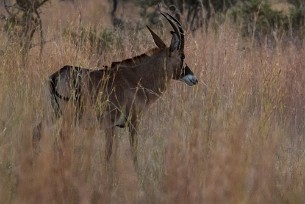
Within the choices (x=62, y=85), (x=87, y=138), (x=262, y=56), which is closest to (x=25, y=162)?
(x=87, y=138)

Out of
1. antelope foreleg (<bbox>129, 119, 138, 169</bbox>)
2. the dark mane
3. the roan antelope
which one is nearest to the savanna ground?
antelope foreleg (<bbox>129, 119, 138, 169</bbox>)

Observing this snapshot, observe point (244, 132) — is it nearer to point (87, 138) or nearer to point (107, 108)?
point (87, 138)

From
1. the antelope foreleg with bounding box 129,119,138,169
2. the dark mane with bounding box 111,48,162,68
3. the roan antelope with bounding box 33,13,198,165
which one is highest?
the dark mane with bounding box 111,48,162,68

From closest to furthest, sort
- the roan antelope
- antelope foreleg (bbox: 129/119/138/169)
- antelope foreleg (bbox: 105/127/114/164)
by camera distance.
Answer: antelope foreleg (bbox: 105/127/114/164), antelope foreleg (bbox: 129/119/138/169), the roan antelope

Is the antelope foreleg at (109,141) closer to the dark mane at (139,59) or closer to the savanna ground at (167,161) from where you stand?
the savanna ground at (167,161)

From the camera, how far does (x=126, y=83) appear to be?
A: 20.3 feet

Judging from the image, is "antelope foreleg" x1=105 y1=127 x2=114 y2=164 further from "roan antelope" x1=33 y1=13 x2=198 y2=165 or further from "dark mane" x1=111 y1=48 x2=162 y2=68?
"dark mane" x1=111 y1=48 x2=162 y2=68

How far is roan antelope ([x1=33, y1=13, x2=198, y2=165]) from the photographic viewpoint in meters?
5.41

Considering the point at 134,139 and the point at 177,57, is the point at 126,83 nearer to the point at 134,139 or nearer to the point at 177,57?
the point at 177,57

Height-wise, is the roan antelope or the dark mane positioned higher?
the dark mane

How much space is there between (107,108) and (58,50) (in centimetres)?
221

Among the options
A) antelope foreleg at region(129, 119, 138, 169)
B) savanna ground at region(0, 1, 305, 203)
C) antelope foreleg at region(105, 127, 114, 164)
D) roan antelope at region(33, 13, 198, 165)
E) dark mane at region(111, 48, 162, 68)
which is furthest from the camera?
dark mane at region(111, 48, 162, 68)

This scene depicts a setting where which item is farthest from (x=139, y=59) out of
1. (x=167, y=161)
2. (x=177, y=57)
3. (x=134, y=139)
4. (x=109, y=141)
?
(x=167, y=161)

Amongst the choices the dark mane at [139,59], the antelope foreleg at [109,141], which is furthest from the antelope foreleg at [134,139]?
the dark mane at [139,59]
